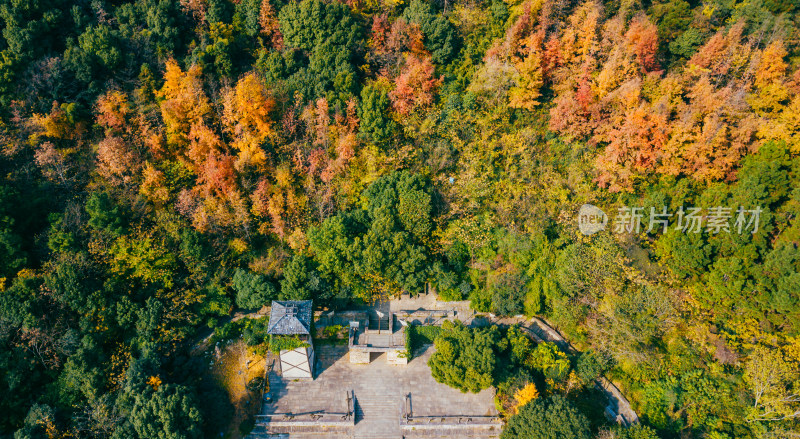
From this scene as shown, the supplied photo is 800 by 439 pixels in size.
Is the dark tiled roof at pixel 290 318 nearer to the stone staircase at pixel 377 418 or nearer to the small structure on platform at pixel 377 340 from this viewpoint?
the small structure on platform at pixel 377 340

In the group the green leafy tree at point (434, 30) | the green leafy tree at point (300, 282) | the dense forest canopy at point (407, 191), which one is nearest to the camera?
the dense forest canopy at point (407, 191)

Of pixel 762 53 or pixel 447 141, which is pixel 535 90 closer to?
pixel 447 141

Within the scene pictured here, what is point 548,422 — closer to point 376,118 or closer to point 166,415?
point 166,415

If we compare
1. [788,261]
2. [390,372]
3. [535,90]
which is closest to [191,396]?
[390,372]

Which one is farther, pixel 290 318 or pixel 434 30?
pixel 434 30

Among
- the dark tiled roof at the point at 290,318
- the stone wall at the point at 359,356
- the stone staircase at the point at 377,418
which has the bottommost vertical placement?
the stone staircase at the point at 377,418

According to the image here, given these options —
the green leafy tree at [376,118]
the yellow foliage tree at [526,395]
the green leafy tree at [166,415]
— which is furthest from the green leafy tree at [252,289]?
the yellow foliage tree at [526,395]

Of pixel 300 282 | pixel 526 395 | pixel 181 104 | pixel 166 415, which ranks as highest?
pixel 181 104

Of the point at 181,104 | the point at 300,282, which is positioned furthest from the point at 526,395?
the point at 181,104
